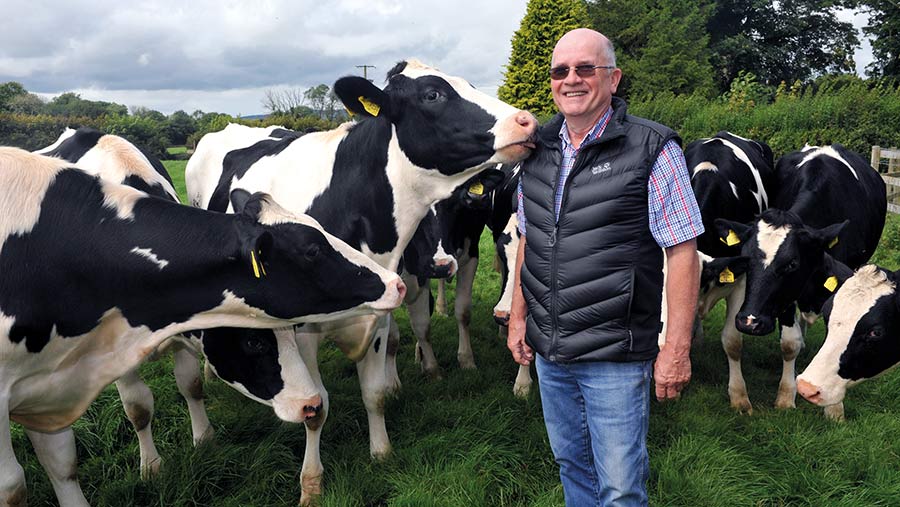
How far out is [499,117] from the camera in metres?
2.75

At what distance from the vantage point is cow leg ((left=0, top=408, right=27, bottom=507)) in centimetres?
243

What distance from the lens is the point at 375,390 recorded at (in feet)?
12.5

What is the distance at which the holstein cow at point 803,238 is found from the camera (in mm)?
3969

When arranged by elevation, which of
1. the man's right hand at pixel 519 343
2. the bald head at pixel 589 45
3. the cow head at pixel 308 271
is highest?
the bald head at pixel 589 45

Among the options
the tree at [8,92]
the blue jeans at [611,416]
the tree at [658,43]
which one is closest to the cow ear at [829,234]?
the blue jeans at [611,416]

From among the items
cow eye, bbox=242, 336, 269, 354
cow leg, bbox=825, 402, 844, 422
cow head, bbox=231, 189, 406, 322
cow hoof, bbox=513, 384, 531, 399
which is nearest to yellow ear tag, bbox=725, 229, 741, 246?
cow leg, bbox=825, 402, 844, 422

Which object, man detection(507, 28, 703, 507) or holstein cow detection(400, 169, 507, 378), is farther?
holstein cow detection(400, 169, 507, 378)

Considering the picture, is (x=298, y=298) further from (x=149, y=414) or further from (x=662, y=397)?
(x=149, y=414)

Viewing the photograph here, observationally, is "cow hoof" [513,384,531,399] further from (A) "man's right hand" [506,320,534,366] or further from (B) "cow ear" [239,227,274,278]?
(B) "cow ear" [239,227,274,278]

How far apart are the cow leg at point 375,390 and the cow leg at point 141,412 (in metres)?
1.29

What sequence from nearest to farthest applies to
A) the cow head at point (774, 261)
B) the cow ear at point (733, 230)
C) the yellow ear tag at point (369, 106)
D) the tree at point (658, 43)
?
the yellow ear tag at point (369, 106)
the cow head at point (774, 261)
the cow ear at point (733, 230)
the tree at point (658, 43)

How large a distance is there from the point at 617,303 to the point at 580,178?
1.65 feet

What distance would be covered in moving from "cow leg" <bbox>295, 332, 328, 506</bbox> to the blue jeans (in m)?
1.44

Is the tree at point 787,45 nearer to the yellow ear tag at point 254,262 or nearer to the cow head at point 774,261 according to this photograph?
the cow head at point 774,261
